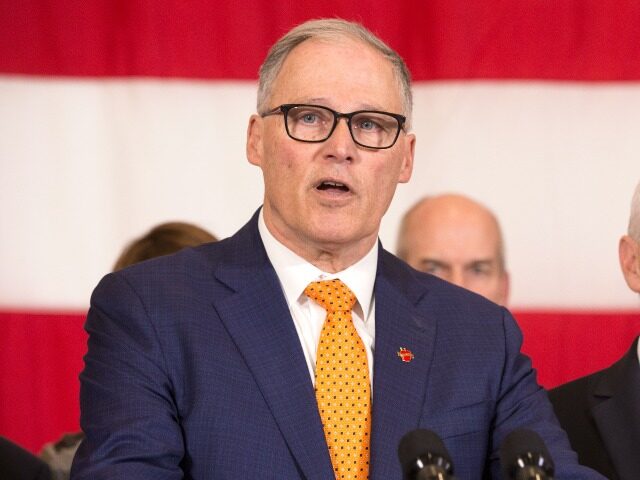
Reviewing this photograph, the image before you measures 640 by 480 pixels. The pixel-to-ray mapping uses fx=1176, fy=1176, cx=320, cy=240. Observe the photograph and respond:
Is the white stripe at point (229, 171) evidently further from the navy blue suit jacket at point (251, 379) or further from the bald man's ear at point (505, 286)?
the navy blue suit jacket at point (251, 379)

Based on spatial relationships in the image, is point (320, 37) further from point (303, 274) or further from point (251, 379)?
point (251, 379)

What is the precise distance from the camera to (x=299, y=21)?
3.32m

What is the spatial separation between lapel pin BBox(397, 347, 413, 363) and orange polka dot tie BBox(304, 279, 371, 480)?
54mm

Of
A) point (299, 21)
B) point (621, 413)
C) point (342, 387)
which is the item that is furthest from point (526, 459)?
point (299, 21)

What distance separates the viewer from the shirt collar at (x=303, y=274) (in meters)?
1.85

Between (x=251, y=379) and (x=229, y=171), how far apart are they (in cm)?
168

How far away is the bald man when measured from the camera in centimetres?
333

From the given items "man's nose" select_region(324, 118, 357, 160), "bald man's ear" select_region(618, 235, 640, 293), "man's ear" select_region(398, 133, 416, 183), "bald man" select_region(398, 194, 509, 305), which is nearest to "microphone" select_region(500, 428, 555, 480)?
"man's nose" select_region(324, 118, 357, 160)

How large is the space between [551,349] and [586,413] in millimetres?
1078

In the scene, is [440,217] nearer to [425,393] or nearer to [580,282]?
[580,282]

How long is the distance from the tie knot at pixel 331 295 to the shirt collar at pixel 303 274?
0.01 metres

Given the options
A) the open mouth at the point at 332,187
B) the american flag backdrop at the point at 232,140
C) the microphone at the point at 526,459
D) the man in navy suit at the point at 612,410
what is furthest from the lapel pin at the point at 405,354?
the american flag backdrop at the point at 232,140

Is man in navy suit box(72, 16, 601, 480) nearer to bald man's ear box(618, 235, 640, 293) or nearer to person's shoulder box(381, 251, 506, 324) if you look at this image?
person's shoulder box(381, 251, 506, 324)

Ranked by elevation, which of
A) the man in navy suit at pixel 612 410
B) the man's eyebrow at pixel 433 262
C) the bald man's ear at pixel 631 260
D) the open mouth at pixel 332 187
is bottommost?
the man in navy suit at pixel 612 410
